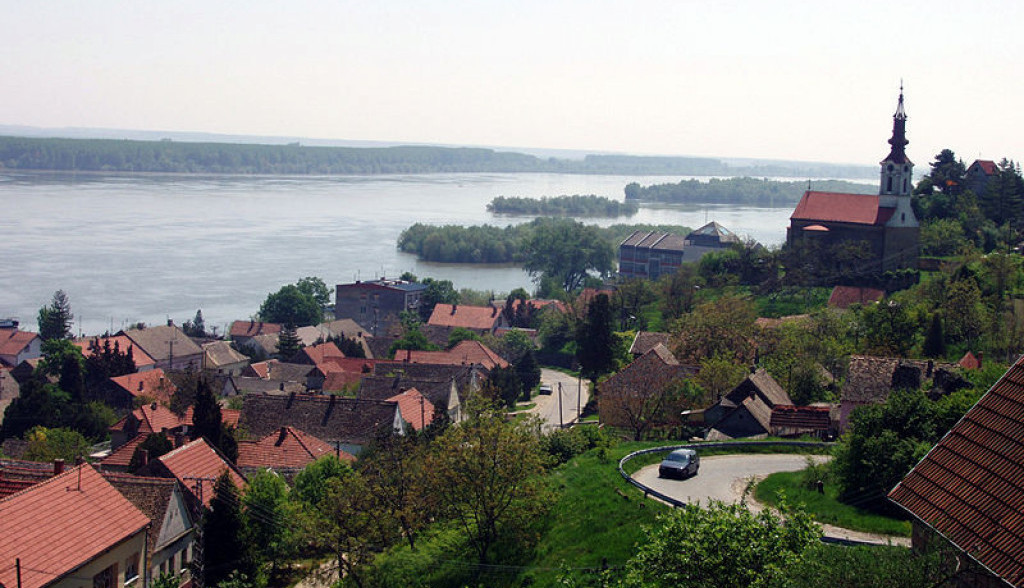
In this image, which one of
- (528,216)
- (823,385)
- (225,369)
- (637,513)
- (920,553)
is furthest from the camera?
(528,216)

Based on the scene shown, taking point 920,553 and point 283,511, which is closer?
point 920,553

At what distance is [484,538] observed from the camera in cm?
1675

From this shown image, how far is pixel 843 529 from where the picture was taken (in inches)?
553

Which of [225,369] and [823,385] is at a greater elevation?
[823,385]

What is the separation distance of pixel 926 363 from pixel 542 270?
6114 cm

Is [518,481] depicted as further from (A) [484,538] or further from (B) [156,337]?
(B) [156,337]

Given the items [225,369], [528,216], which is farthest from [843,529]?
[528,216]

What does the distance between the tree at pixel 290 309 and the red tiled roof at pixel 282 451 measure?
35.0 meters

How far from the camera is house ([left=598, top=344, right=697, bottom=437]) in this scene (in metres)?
26.6

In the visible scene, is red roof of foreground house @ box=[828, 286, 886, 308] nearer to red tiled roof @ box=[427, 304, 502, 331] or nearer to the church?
the church

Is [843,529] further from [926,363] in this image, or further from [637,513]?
[926,363]

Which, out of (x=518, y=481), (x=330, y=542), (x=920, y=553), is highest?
(x=920, y=553)

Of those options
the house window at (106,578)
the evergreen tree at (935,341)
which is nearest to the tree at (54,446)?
the house window at (106,578)

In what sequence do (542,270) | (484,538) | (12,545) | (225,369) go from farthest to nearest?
1. (542,270)
2. (225,369)
3. (484,538)
4. (12,545)
